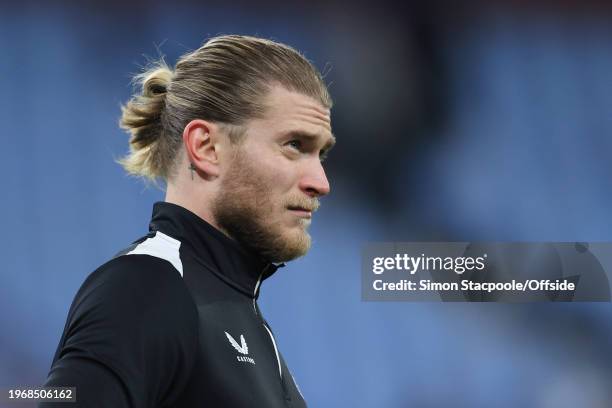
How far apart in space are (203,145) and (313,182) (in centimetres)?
13

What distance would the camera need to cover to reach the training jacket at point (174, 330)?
660mm

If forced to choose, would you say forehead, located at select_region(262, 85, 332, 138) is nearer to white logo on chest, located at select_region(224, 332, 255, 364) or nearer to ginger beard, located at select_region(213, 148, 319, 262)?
ginger beard, located at select_region(213, 148, 319, 262)

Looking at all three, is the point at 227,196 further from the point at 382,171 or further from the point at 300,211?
the point at 382,171

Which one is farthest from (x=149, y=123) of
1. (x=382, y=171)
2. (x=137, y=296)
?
(x=382, y=171)

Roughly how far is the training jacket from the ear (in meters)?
0.05

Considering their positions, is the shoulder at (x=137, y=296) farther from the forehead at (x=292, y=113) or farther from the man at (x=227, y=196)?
the forehead at (x=292, y=113)

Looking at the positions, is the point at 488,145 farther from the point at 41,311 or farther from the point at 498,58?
the point at 41,311

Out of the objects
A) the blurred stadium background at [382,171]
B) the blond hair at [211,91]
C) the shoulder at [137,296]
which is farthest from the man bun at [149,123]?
the blurred stadium background at [382,171]

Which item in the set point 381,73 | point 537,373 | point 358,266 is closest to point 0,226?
point 358,266

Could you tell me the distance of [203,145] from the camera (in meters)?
0.93

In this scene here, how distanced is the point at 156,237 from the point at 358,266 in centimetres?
135

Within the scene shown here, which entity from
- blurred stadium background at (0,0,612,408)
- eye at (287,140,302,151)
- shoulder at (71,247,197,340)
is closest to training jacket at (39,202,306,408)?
shoulder at (71,247,197,340)

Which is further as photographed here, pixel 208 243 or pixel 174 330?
pixel 208 243

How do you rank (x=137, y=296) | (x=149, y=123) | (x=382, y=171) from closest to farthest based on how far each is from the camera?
(x=137, y=296) < (x=149, y=123) < (x=382, y=171)
